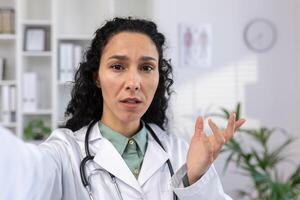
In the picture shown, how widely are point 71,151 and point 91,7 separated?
2603 mm

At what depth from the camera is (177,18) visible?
3150mm

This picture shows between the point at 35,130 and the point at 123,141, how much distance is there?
7.00 feet

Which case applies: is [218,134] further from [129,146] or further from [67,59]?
[67,59]

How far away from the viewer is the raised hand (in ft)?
3.23

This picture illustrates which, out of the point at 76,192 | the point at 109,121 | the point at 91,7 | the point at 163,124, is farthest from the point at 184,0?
the point at 76,192

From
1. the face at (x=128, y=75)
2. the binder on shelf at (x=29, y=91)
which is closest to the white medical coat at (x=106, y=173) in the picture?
the face at (x=128, y=75)

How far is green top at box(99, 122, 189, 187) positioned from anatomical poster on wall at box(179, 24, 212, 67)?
6.88 ft

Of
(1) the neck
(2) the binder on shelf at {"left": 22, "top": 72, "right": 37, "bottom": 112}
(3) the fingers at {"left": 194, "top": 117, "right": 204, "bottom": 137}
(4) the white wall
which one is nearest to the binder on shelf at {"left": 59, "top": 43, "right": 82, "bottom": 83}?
(2) the binder on shelf at {"left": 22, "top": 72, "right": 37, "bottom": 112}

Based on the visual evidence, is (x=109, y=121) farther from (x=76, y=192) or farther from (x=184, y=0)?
(x=184, y=0)

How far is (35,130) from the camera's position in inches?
120

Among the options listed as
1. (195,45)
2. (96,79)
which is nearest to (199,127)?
(96,79)

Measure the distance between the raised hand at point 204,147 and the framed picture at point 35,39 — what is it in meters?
2.46

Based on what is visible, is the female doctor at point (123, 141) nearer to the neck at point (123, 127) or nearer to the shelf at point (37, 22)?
the neck at point (123, 127)

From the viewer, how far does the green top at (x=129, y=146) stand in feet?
3.59
